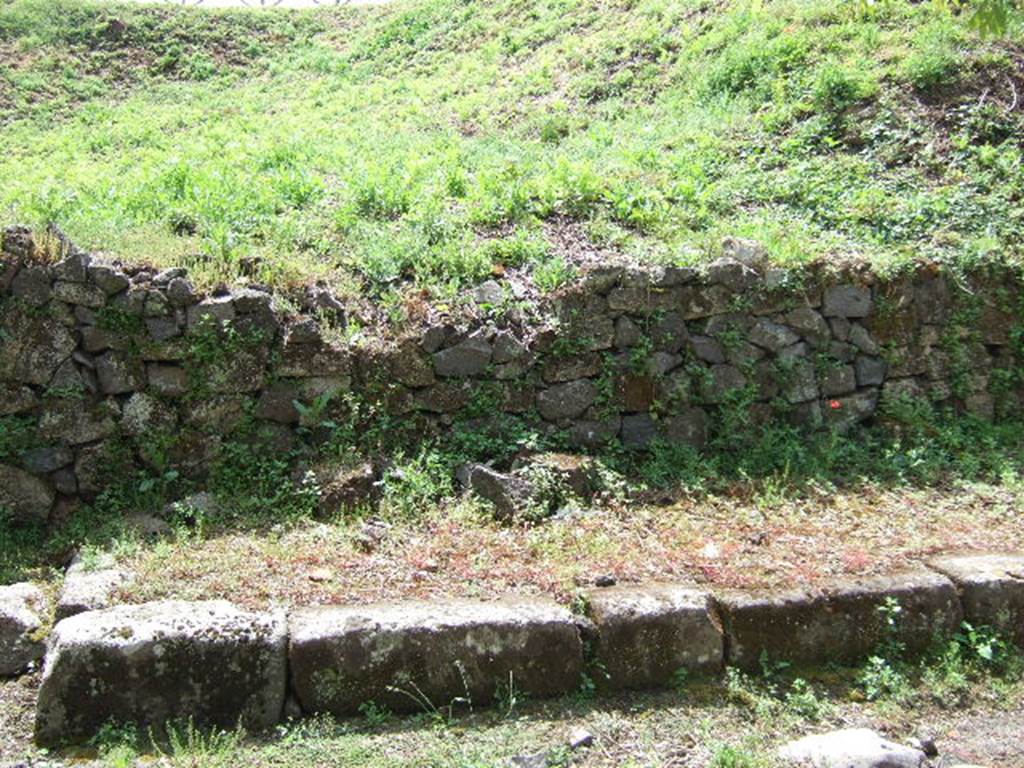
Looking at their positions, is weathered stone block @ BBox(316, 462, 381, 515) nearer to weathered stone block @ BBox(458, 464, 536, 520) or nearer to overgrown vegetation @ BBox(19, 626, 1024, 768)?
weathered stone block @ BBox(458, 464, 536, 520)

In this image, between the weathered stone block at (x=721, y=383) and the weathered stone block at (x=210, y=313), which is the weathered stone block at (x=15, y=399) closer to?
Answer: the weathered stone block at (x=210, y=313)

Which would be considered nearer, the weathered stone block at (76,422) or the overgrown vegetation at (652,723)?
the overgrown vegetation at (652,723)

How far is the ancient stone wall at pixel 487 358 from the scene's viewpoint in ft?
19.1

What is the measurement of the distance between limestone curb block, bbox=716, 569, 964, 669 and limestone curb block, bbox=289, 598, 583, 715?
2.75 ft

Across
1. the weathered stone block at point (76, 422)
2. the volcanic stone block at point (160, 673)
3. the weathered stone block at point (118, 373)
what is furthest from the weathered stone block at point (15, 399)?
the volcanic stone block at point (160, 673)

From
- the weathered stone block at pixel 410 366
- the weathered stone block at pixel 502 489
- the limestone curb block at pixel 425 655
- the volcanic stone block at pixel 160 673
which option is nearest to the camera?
the volcanic stone block at pixel 160 673

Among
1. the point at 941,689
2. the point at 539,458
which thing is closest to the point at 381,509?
the point at 539,458

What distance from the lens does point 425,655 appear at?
4094 mm

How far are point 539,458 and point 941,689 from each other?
8.81ft

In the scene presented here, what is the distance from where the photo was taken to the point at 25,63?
55.6 feet

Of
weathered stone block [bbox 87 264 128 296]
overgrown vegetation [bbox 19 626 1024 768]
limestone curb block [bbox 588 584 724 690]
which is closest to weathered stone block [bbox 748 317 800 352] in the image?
overgrown vegetation [bbox 19 626 1024 768]

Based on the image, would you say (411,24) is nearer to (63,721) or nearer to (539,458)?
(539,458)

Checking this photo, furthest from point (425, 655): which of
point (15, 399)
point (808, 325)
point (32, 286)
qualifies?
point (808, 325)

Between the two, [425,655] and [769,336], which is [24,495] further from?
[769,336]
